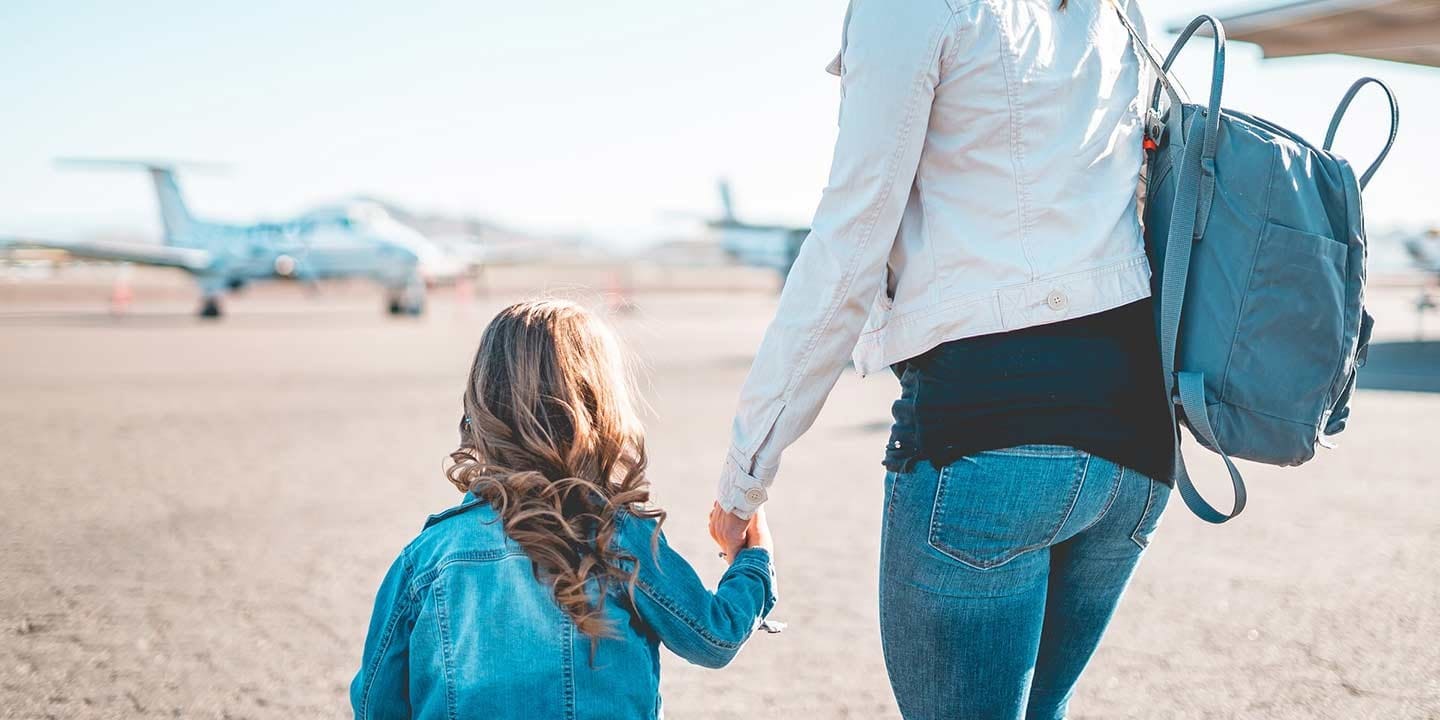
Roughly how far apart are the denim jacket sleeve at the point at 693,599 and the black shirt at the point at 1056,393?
491 mm

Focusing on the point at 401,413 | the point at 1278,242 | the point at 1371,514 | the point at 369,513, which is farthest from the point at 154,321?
the point at 1278,242

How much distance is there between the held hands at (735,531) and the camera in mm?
1610

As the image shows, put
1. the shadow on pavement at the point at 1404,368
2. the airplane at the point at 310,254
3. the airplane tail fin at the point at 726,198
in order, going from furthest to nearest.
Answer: the airplane tail fin at the point at 726,198
the airplane at the point at 310,254
the shadow on pavement at the point at 1404,368

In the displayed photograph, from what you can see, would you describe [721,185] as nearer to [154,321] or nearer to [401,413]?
[154,321]

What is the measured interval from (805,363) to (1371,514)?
16.3 feet

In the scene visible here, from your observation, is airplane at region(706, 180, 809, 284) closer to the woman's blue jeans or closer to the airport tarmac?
the airport tarmac

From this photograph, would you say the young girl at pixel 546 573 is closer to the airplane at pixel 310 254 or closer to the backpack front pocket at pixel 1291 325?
the backpack front pocket at pixel 1291 325

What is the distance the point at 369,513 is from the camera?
550 centimetres

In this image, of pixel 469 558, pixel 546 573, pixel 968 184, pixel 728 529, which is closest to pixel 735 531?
pixel 728 529

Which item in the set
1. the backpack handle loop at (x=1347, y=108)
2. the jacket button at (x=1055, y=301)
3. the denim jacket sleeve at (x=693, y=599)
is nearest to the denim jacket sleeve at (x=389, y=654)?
the denim jacket sleeve at (x=693, y=599)

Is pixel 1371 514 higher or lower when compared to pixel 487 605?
lower

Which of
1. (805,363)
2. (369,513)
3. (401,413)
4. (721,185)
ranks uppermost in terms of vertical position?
(805,363)

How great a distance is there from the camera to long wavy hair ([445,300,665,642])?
1620 millimetres

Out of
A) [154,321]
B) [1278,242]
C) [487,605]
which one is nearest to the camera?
[1278,242]
